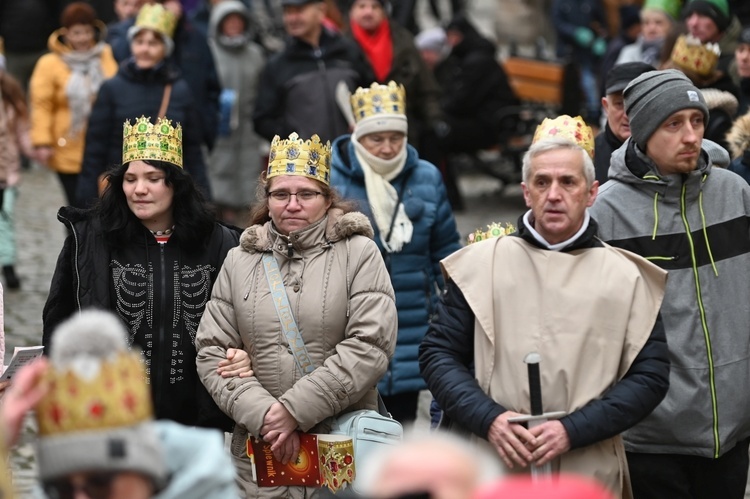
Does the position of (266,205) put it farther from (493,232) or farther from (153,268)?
(493,232)

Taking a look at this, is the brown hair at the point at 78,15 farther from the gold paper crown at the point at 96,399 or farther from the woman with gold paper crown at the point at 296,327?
the gold paper crown at the point at 96,399

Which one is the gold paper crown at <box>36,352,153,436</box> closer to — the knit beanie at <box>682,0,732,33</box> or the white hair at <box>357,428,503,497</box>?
the white hair at <box>357,428,503,497</box>

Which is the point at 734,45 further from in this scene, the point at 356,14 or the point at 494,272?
the point at 494,272

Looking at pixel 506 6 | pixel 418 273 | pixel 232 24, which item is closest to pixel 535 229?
pixel 418 273

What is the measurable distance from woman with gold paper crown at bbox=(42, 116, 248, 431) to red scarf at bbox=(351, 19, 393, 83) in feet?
17.0

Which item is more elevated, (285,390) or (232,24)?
(232,24)

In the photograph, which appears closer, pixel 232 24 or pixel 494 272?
pixel 494 272

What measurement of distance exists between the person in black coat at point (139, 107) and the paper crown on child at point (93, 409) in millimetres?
6122

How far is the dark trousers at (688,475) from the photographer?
623cm

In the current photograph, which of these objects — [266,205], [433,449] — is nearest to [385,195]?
[266,205]

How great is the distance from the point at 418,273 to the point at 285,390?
1.78m

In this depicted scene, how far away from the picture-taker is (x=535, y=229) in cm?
562

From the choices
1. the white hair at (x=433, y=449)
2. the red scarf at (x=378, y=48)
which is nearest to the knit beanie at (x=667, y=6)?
the red scarf at (x=378, y=48)

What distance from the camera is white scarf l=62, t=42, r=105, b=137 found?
40.6ft
